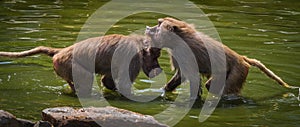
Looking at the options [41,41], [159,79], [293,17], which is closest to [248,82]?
[159,79]

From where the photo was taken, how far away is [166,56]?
11922 millimetres

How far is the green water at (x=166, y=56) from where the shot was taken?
29.2ft

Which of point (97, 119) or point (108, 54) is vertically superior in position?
point (108, 54)

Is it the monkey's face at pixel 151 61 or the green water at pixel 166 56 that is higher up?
the monkey's face at pixel 151 61

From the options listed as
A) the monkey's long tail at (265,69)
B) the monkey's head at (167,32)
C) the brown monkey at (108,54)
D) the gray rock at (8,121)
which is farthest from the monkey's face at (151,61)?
the gray rock at (8,121)

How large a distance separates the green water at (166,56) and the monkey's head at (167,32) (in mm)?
777

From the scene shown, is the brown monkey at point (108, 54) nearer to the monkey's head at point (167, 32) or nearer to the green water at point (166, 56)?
the monkey's head at point (167, 32)

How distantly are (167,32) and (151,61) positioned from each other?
487mm

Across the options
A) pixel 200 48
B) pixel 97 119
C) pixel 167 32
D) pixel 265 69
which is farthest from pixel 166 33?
pixel 97 119

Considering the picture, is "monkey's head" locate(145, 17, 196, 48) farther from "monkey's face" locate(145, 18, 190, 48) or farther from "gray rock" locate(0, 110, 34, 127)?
"gray rock" locate(0, 110, 34, 127)

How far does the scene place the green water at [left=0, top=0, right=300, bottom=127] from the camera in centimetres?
890

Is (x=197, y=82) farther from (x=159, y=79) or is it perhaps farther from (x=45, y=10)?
(x=45, y=10)

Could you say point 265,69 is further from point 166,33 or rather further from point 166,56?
point 166,56

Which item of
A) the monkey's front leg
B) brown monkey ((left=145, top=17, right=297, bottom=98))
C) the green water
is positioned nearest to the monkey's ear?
brown monkey ((left=145, top=17, right=297, bottom=98))
